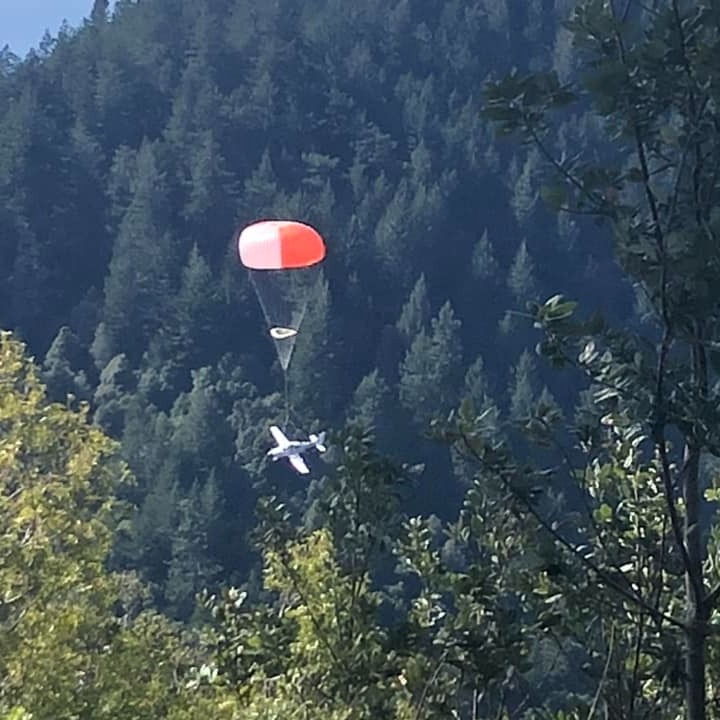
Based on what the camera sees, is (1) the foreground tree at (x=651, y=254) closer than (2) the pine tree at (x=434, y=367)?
Yes

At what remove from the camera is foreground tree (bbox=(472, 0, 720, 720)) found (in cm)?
252

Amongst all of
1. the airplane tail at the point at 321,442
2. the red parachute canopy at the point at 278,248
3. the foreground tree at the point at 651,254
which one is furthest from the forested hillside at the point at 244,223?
the foreground tree at the point at 651,254

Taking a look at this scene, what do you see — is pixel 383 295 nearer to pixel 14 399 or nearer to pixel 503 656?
pixel 14 399

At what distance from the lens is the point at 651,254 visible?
255 centimetres

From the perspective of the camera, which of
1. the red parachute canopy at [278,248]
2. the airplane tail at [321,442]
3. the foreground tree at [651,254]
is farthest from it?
the red parachute canopy at [278,248]

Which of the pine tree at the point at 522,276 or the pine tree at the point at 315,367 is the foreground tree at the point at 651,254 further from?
the pine tree at the point at 522,276

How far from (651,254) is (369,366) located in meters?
43.7

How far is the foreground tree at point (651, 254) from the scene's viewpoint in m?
2.52

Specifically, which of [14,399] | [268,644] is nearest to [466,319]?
[14,399]

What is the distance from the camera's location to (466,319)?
159 feet

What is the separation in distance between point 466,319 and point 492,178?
841 centimetres

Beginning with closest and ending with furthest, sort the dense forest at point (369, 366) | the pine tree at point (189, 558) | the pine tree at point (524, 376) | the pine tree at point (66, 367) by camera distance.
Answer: the dense forest at point (369, 366), the pine tree at point (189, 558), the pine tree at point (66, 367), the pine tree at point (524, 376)

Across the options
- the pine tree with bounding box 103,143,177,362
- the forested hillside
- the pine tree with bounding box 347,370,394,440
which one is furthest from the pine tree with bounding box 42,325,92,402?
the pine tree with bounding box 347,370,394,440

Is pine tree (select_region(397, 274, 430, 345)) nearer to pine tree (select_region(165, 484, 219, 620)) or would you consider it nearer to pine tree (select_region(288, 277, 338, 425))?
pine tree (select_region(288, 277, 338, 425))
